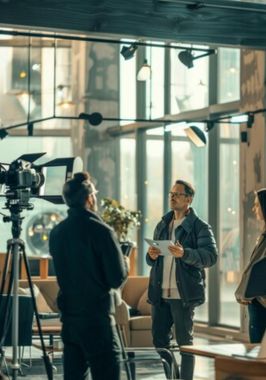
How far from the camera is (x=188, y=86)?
13688 mm

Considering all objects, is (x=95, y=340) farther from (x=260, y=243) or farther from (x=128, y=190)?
(x=128, y=190)

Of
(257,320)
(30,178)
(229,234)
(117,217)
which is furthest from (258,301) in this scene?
(117,217)

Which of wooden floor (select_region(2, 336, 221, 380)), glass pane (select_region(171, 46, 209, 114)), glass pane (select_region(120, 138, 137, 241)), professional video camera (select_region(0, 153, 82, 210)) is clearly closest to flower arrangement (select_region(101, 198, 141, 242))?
glass pane (select_region(171, 46, 209, 114))

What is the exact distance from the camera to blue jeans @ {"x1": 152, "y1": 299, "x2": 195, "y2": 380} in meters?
6.02

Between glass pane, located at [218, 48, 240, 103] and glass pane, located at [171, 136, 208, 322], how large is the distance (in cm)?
98

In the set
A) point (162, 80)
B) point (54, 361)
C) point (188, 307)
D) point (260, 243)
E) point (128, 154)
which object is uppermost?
point (162, 80)

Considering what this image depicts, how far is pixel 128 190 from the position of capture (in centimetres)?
1566

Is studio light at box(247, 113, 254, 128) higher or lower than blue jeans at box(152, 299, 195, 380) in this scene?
higher

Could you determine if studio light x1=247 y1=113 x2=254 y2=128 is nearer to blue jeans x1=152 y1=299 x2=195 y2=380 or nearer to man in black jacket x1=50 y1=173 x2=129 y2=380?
blue jeans x1=152 y1=299 x2=195 y2=380

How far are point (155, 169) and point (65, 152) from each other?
2.64 meters

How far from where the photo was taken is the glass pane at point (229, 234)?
12.0 m

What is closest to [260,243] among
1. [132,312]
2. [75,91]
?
[132,312]

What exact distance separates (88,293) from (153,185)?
1045 centimetres

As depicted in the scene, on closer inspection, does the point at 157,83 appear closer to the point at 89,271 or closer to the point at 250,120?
the point at 250,120
